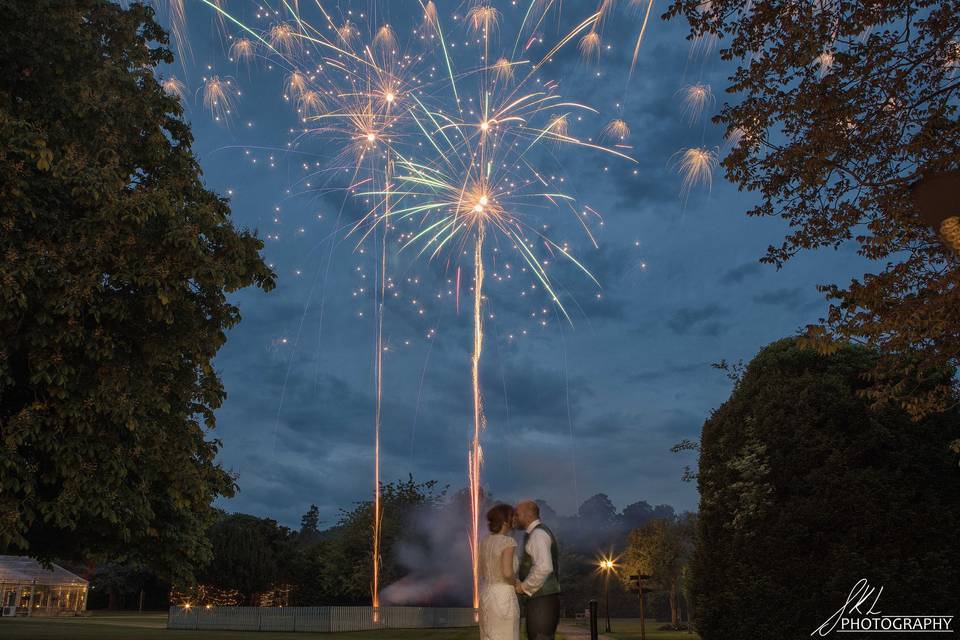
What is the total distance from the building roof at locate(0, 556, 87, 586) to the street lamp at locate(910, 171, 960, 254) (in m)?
67.3

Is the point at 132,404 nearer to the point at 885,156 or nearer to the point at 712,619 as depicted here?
the point at 885,156

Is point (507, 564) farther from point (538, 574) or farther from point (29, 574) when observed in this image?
point (29, 574)

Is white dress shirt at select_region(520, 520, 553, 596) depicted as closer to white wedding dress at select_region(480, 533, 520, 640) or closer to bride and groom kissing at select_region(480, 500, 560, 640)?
bride and groom kissing at select_region(480, 500, 560, 640)

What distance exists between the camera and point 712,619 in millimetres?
20875

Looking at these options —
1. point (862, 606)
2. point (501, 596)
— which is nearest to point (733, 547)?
point (862, 606)

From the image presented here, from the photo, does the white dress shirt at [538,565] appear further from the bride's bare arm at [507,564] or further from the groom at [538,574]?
the bride's bare arm at [507,564]

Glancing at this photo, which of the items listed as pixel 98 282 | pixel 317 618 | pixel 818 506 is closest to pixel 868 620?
pixel 818 506

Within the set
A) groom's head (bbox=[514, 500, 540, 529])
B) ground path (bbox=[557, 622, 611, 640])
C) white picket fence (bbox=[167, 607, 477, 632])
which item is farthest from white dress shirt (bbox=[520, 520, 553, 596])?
white picket fence (bbox=[167, 607, 477, 632])

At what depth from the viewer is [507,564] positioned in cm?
724

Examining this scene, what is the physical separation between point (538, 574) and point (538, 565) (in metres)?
0.08

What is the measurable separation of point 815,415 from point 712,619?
20.8ft

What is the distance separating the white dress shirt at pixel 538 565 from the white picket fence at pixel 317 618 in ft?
132

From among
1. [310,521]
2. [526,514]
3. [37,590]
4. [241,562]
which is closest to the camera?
[526,514]

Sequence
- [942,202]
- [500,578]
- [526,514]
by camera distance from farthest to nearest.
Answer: [526,514]
[500,578]
[942,202]
